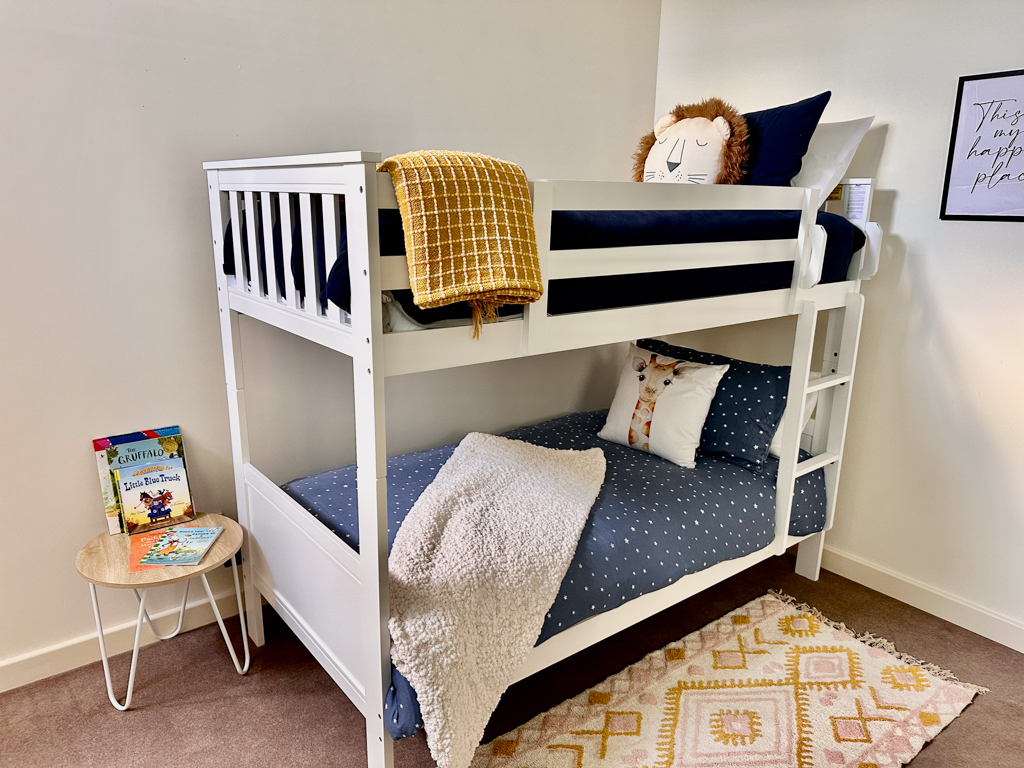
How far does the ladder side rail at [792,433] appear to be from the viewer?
2.11 meters

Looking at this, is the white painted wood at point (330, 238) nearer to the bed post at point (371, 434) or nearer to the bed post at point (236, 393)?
the bed post at point (371, 434)

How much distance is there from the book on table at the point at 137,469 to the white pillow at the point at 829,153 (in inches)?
78.4

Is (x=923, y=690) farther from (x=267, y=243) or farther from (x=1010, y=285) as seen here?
(x=267, y=243)

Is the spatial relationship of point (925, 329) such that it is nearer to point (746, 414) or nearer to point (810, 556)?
point (746, 414)

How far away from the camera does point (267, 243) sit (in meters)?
1.58

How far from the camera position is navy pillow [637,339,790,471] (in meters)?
2.24

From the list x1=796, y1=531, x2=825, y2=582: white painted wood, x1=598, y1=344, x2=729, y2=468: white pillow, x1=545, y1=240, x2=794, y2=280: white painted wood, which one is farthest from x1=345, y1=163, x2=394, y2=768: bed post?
x1=796, y1=531, x2=825, y2=582: white painted wood

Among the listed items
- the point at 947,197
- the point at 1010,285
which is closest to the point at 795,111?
the point at 947,197

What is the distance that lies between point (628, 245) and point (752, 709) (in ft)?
4.05

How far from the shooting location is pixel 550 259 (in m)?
1.46

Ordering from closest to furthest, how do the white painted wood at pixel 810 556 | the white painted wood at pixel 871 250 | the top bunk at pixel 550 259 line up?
the top bunk at pixel 550 259
the white painted wood at pixel 871 250
the white painted wood at pixel 810 556

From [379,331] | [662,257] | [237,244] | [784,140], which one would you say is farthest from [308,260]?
[784,140]

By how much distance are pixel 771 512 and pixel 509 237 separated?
1.34m

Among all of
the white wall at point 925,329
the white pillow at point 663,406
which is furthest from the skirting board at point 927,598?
the white pillow at point 663,406
